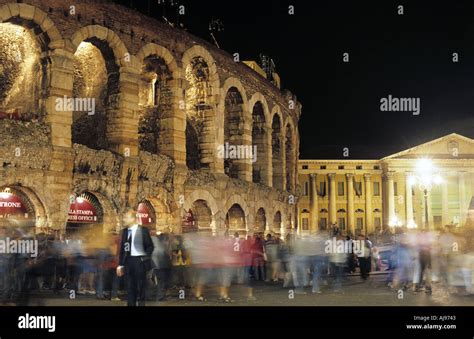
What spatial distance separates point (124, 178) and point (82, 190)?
1.67 m

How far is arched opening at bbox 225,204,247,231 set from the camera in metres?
28.6

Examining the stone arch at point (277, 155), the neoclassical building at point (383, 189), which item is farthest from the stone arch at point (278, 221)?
the neoclassical building at point (383, 189)

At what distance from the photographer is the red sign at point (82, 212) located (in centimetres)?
1970

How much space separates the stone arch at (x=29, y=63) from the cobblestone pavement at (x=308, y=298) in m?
6.07

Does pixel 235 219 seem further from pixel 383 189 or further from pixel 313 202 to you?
pixel 383 189

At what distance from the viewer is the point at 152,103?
82.9 feet

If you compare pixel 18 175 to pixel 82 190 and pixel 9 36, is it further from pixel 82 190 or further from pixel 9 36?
pixel 9 36

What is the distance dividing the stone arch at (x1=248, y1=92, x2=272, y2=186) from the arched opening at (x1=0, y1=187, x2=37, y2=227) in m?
15.4

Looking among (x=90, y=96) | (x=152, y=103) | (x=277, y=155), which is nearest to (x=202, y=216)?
(x=152, y=103)

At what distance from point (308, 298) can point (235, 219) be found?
44.1 ft

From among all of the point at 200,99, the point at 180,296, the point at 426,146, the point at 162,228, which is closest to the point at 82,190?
the point at 162,228

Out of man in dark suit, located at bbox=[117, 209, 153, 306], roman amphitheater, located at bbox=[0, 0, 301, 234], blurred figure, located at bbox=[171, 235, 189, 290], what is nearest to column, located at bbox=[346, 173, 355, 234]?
roman amphitheater, located at bbox=[0, 0, 301, 234]

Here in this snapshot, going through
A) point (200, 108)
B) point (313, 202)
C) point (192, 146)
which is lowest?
point (313, 202)

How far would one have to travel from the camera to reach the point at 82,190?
63.3 ft
